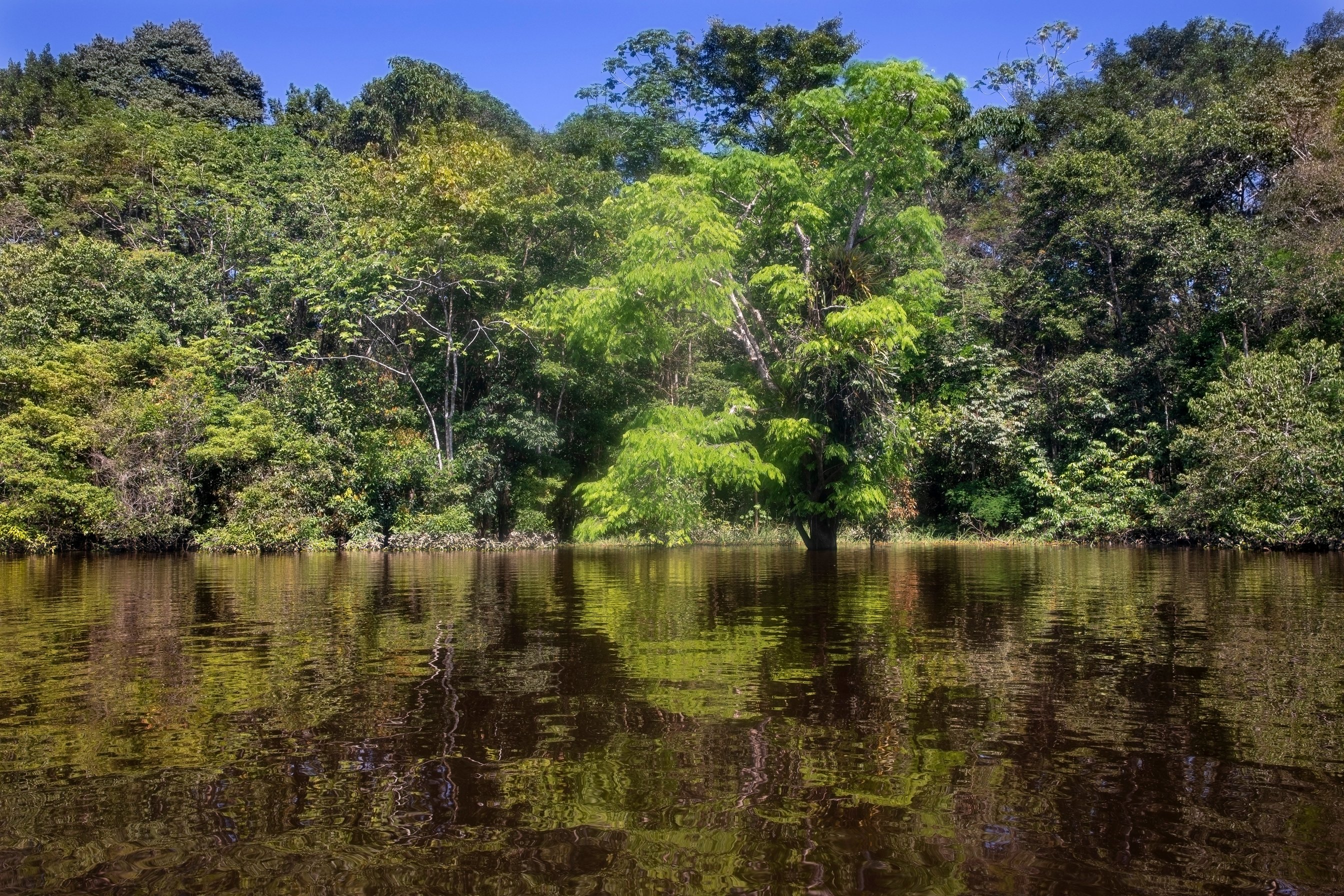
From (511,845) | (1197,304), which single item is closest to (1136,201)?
(1197,304)

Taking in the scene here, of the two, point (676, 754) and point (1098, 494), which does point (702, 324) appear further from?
point (676, 754)

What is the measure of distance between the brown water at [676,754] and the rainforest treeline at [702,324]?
42.4 feet

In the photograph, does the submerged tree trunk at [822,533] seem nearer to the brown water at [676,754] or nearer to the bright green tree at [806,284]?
the bright green tree at [806,284]

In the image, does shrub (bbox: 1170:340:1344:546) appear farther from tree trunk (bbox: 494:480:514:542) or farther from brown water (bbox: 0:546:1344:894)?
tree trunk (bbox: 494:480:514:542)

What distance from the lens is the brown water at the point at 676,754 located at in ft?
10.7

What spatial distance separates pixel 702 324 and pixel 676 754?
795 inches

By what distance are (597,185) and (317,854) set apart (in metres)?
A: 26.6

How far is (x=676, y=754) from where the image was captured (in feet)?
14.9

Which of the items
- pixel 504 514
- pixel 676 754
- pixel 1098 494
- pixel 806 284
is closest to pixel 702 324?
pixel 806 284

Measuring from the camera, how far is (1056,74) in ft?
137

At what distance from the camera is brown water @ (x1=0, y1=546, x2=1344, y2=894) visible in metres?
3.25

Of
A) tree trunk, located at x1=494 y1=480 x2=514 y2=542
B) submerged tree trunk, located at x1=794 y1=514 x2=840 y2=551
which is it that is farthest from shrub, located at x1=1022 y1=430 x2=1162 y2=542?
tree trunk, located at x1=494 y1=480 x2=514 y2=542

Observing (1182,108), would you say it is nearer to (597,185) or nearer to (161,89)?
(597,185)

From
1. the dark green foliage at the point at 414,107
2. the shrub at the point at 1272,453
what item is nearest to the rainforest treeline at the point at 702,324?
the shrub at the point at 1272,453
